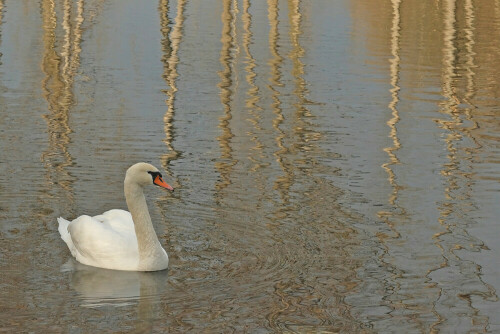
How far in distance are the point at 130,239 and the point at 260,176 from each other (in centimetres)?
317

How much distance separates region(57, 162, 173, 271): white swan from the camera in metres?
10.7

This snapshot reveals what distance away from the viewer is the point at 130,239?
11.1m

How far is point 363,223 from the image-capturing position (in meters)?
12.1

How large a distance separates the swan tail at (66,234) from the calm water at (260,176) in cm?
10

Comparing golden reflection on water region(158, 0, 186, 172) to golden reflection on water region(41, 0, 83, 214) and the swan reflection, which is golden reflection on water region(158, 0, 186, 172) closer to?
golden reflection on water region(41, 0, 83, 214)

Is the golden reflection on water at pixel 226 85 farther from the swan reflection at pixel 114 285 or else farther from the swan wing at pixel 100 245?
the swan reflection at pixel 114 285

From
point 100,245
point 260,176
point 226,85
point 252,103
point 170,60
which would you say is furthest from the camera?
point 170,60

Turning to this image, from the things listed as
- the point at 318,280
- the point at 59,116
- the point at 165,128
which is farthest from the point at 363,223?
the point at 59,116

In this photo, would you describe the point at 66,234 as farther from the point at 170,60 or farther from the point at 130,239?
the point at 170,60

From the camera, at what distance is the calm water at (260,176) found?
32.1 feet

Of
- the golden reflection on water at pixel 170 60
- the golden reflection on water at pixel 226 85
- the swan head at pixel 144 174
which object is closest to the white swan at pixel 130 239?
the swan head at pixel 144 174

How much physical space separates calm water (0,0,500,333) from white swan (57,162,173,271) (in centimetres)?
12

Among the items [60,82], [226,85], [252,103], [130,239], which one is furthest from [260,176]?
[60,82]

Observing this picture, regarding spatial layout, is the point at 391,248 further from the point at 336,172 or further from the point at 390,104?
the point at 390,104
